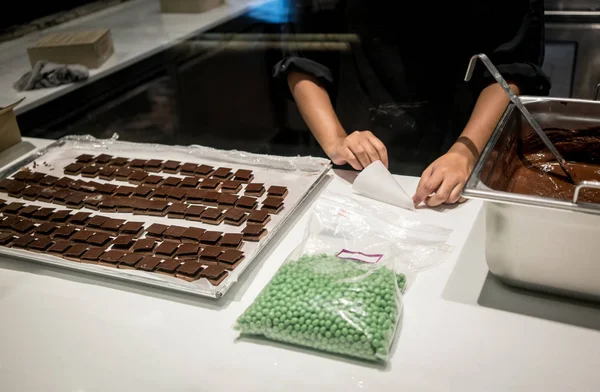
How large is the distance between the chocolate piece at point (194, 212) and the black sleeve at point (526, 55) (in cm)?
77

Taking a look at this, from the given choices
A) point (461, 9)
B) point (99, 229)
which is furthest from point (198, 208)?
point (461, 9)

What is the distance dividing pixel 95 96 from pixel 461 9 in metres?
1.38

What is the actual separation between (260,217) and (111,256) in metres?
0.30

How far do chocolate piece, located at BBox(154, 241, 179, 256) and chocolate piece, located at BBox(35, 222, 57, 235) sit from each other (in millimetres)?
273

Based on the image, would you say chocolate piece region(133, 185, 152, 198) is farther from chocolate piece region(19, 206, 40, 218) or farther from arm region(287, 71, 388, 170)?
arm region(287, 71, 388, 170)

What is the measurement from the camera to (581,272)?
854mm

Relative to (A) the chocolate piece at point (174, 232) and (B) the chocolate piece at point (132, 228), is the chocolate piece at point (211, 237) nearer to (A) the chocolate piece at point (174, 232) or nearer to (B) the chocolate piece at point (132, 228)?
(A) the chocolate piece at point (174, 232)

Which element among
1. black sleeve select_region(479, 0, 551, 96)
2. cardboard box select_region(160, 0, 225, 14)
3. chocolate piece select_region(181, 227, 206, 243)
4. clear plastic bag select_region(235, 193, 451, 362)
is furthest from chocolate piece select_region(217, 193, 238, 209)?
cardboard box select_region(160, 0, 225, 14)

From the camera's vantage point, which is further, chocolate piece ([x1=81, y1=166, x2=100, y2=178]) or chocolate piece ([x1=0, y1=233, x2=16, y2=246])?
chocolate piece ([x1=81, y1=166, x2=100, y2=178])

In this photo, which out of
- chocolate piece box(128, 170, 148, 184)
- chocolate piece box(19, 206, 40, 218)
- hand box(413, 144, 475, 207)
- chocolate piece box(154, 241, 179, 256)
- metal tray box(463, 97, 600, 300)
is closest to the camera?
metal tray box(463, 97, 600, 300)

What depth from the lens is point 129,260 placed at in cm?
108

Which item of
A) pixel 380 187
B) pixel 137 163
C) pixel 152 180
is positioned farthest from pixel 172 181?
pixel 380 187

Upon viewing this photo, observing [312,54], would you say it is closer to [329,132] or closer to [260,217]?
[329,132]

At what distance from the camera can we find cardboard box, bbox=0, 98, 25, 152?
5.48ft
